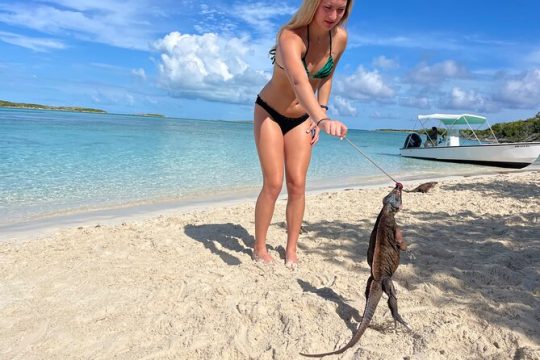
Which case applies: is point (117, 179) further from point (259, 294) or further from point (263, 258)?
point (259, 294)

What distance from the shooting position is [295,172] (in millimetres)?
3572

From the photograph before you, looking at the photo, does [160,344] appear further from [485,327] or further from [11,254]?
[11,254]

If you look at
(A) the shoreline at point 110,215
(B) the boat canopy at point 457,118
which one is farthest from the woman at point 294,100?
(B) the boat canopy at point 457,118

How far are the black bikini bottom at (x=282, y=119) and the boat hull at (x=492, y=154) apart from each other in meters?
16.8

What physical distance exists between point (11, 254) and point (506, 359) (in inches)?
174

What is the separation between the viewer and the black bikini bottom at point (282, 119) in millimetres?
3453

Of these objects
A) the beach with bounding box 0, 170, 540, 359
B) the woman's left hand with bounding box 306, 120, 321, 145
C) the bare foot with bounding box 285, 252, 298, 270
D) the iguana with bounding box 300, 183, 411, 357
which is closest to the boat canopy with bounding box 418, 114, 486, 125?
the beach with bounding box 0, 170, 540, 359

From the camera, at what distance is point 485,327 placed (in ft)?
8.46

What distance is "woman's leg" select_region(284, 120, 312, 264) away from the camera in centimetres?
352

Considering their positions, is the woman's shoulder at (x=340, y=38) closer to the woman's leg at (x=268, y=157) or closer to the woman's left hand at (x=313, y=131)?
the woman's left hand at (x=313, y=131)

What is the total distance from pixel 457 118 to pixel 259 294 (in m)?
20.0

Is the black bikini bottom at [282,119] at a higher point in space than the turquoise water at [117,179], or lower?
higher

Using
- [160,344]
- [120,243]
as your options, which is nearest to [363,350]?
[160,344]

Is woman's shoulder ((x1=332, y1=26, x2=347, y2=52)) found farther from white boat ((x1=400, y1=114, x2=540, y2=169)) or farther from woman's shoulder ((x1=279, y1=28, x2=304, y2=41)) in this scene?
white boat ((x1=400, y1=114, x2=540, y2=169))
